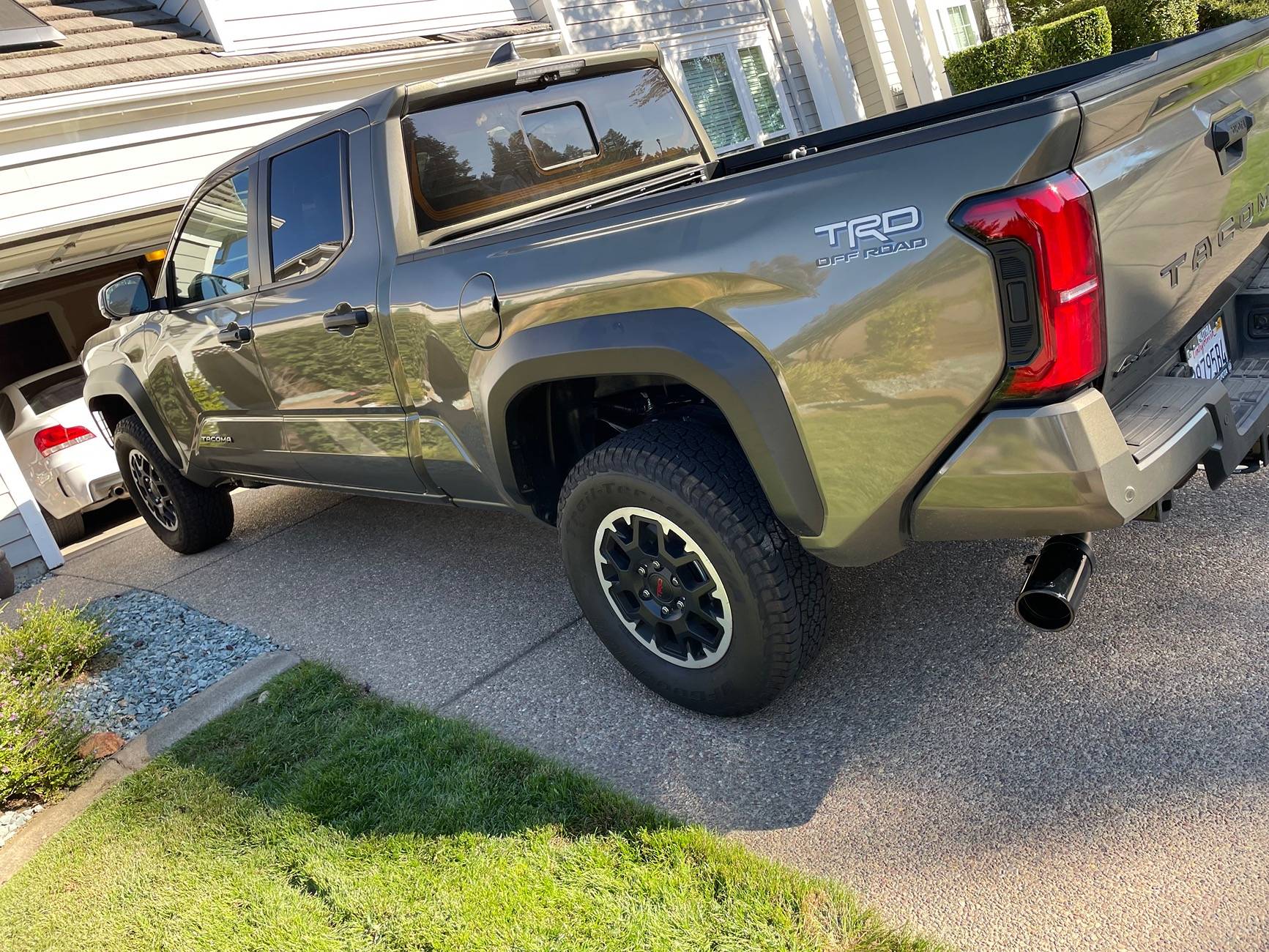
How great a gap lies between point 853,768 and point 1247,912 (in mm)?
937

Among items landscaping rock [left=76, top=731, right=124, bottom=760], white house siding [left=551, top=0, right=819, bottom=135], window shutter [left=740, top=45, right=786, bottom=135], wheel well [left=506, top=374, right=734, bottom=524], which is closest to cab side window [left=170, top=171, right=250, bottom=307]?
wheel well [left=506, top=374, right=734, bottom=524]

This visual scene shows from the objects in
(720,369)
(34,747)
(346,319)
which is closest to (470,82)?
(346,319)

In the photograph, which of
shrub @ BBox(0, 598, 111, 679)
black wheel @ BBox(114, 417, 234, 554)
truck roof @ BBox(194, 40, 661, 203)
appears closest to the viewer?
truck roof @ BBox(194, 40, 661, 203)

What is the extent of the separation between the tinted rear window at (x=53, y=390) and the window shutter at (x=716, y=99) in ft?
25.3

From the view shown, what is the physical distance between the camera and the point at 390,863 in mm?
2664

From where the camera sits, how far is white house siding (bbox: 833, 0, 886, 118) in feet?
46.1

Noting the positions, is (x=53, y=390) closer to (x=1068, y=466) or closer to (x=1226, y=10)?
(x=1068, y=466)

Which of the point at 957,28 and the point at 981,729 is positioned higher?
the point at 957,28

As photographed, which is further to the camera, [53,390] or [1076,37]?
[1076,37]

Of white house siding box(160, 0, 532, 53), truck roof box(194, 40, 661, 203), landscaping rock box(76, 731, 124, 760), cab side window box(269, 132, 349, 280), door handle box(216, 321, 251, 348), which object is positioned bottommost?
landscaping rock box(76, 731, 124, 760)

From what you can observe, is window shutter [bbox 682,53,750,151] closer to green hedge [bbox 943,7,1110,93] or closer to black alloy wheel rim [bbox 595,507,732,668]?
green hedge [bbox 943,7,1110,93]

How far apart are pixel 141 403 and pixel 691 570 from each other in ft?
12.7

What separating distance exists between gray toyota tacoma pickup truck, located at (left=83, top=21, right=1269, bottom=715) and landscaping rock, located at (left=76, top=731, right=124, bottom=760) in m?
1.38

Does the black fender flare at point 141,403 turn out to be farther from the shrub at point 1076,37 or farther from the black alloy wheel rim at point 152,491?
the shrub at point 1076,37
